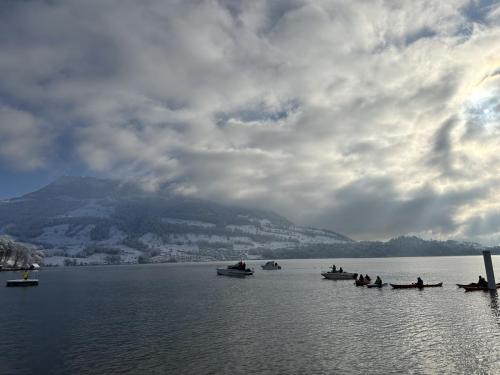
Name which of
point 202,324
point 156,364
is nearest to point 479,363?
point 156,364

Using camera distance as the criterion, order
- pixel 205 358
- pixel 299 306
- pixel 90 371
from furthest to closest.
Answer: pixel 299 306, pixel 205 358, pixel 90 371

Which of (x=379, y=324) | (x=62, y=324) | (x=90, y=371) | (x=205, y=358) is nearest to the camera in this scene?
(x=90, y=371)

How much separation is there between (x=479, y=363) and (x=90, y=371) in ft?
109

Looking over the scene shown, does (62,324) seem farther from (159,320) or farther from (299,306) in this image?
(299,306)

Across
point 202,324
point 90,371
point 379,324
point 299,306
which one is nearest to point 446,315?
point 379,324

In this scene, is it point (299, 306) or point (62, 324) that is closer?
point (62, 324)

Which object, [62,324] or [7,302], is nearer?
[62,324]

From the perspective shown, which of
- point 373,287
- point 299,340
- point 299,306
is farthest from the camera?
point 373,287

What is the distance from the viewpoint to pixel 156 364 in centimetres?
3294

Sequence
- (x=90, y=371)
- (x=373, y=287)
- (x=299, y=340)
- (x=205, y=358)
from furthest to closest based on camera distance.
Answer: (x=373, y=287)
(x=299, y=340)
(x=205, y=358)
(x=90, y=371)

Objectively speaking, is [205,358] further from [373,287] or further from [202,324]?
[373,287]

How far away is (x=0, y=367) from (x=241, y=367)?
2173cm

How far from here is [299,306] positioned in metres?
65.9

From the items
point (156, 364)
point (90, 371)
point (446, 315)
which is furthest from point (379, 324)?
point (90, 371)
